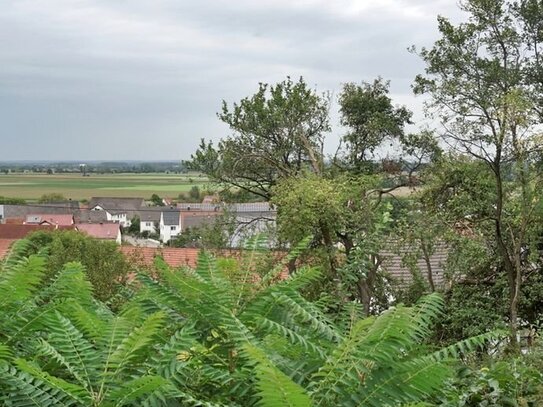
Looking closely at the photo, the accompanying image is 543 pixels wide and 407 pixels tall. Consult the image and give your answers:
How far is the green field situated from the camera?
187 ft

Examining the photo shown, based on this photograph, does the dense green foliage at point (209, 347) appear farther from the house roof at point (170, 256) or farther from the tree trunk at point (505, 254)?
the tree trunk at point (505, 254)

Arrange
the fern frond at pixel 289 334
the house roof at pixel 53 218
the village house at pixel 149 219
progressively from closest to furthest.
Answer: the fern frond at pixel 289 334, the house roof at pixel 53 218, the village house at pixel 149 219

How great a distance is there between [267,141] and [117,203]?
4653 cm

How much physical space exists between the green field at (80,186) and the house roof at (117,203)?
549mm

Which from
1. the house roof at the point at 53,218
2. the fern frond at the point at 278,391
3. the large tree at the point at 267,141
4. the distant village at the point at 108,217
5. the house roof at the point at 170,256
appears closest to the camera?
the fern frond at the point at 278,391

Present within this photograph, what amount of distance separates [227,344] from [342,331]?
0.40m

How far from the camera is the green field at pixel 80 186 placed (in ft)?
187

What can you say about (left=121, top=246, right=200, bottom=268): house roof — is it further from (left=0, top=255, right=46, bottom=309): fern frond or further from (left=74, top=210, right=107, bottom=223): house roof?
(left=74, top=210, right=107, bottom=223): house roof

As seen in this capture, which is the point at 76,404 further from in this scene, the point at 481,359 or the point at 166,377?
the point at 481,359

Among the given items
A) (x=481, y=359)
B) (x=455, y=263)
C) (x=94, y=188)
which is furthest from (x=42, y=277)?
(x=94, y=188)

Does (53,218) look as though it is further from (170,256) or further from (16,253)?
(16,253)

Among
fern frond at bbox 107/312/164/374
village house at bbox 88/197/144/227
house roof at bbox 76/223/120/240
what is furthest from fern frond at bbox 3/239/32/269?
village house at bbox 88/197/144/227

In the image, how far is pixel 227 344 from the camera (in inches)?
68.3

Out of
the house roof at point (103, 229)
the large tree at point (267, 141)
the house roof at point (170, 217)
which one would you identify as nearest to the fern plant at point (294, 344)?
the large tree at point (267, 141)
